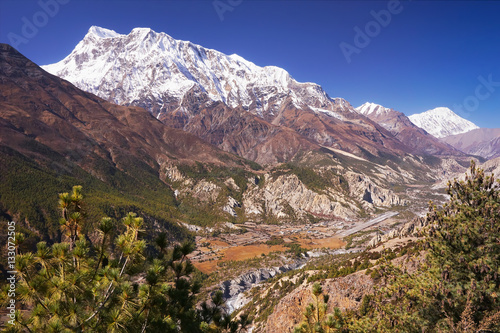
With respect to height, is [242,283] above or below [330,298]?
below

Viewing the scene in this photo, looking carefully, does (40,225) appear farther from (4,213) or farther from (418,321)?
(418,321)

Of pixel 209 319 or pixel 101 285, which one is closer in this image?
pixel 101 285

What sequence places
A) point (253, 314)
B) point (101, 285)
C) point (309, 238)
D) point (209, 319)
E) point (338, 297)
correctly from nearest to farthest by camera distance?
1. point (101, 285)
2. point (209, 319)
3. point (338, 297)
4. point (253, 314)
5. point (309, 238)

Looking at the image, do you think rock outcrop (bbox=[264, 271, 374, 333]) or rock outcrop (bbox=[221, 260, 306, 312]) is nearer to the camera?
rock outcrop (bbox=[264, 271, 374, 333])

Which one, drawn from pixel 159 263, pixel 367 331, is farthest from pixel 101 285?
pixel 367 331

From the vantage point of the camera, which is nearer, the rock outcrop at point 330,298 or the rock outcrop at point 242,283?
the rock outcrop at point 330,298

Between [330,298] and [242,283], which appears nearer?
[330,298]

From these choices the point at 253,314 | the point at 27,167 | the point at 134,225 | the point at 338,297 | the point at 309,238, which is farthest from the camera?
the point at 309,238

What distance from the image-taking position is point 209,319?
13523mm

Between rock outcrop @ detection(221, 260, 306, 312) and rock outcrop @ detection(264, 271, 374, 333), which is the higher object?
rock outcrop @ detection(264, 271, 374, 333)

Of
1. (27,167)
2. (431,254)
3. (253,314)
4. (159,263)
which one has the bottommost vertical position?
(253,314)

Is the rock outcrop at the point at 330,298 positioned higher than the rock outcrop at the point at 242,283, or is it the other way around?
the rock outcrop at the point at 330,298

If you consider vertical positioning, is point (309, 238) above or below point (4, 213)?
below

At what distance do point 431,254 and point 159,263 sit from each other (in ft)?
47.8
